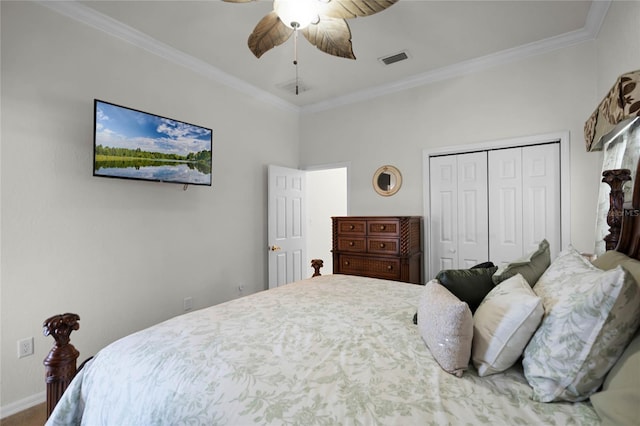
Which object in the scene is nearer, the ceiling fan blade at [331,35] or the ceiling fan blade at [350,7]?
the ceiling fan blade at [350,7]

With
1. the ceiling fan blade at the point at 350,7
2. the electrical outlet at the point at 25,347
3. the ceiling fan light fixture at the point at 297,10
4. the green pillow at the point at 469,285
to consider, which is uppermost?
the ceiling fan blade at the point at 350,7

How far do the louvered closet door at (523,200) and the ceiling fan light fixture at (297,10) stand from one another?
245 cm

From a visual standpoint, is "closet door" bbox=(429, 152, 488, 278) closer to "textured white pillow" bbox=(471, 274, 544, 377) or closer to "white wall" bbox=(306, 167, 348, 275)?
"textured white pillow" bbox=(471, 274, 544, 377)

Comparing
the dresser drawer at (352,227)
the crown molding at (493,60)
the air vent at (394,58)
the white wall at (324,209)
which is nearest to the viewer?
the crown molding at (493,60)

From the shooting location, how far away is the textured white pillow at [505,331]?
3.25 ft

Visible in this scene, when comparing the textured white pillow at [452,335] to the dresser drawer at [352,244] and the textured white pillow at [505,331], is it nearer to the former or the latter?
the textured white pillow at [505,331]

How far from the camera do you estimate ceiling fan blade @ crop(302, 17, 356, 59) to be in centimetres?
194

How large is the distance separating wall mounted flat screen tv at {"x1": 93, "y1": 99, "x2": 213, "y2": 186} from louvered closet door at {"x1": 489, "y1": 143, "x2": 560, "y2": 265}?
3.03 m

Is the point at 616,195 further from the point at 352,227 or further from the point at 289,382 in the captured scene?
the point at 352,227

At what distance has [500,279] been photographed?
1.36 metres

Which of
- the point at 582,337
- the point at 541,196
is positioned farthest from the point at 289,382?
the point at 541,196

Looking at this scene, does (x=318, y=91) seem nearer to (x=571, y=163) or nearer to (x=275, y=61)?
(x=275, y=61)

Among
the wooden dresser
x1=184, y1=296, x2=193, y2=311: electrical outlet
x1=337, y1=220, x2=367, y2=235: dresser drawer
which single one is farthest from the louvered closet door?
x1=184, y1=296, x2=193, y2=311: electrical outlet

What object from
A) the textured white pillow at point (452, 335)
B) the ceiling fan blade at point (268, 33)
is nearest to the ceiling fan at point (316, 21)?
the ceiling fan blade at point (268, 33)
